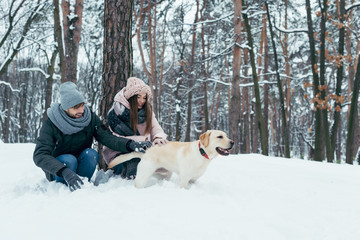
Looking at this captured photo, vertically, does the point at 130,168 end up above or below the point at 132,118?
below

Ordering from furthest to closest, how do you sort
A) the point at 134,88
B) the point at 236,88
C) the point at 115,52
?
the point at 236,88 → the point at 115,52 → the point at 134,88

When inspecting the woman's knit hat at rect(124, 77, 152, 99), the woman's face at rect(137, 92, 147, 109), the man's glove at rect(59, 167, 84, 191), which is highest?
the woman's knit hat at rect(124, 77, 152, 99)

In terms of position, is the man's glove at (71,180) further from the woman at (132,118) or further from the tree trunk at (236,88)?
the tree trunk at (236,88)

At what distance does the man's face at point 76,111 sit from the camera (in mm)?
2965

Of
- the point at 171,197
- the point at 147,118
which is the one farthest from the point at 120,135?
the point at 171,197

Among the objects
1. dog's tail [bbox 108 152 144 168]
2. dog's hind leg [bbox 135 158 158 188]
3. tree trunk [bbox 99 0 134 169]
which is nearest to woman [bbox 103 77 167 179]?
dog's tail [bbox 108 152 144 168]

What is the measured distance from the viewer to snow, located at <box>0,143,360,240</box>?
1.76m

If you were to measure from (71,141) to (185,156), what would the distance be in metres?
1.37

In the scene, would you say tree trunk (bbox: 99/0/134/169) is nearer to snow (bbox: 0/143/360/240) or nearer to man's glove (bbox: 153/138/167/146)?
man's glove (bbox: 153/138/167/146)

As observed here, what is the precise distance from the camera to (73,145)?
3203mm

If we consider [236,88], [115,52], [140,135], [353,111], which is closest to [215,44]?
[236,88]

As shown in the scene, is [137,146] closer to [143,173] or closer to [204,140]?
[143,173]

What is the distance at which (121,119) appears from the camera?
11.3 ft

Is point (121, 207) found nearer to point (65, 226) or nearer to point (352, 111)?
point (65, 226)
